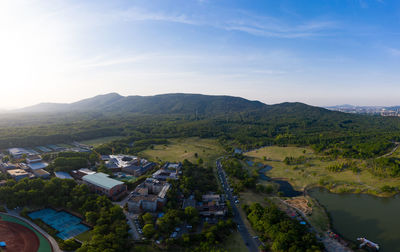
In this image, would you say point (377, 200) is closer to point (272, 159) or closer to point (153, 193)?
point (272, 159)

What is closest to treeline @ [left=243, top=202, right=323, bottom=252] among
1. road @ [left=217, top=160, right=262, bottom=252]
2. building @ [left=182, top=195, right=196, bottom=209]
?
road @ [left=217, top=160, right=262, bottom=252]

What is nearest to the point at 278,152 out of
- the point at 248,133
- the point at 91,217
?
the point at 248,133

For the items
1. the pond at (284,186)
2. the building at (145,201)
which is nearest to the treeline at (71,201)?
the building at (145,201)

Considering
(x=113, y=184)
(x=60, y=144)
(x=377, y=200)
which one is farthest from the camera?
(x=60, y=144)

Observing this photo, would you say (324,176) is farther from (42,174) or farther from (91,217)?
(42,174)

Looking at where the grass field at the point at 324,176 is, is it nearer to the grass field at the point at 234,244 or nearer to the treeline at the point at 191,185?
the treeline at the point at 191,185

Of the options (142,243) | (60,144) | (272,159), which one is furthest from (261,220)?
(60,144)

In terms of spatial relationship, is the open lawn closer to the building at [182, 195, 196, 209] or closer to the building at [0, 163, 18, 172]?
the building at [182, 195, 196, 209]
